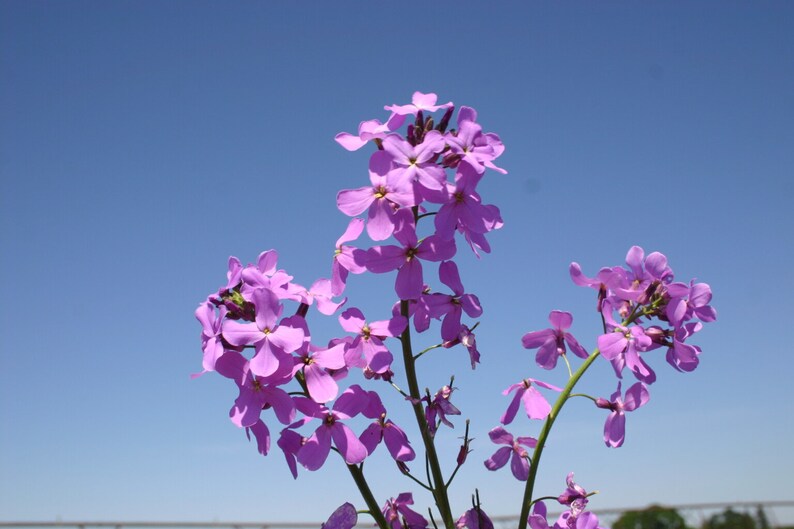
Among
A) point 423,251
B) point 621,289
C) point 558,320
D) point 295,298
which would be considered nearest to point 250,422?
point 295,298

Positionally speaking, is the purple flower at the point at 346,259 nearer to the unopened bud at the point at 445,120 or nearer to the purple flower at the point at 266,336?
the purple flower at the point at 266,336

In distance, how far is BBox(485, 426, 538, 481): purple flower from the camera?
6.16ft

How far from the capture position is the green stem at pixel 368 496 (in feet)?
5.24

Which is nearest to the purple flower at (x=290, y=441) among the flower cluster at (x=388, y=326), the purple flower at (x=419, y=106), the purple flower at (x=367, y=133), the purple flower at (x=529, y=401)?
the flower cluster at (x=388, y=326)

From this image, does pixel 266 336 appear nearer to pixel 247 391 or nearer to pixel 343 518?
pixel 247 391

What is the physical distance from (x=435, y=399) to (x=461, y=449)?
0.72 ft

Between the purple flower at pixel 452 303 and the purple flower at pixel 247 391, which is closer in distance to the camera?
the purple flower at pixel 247 391

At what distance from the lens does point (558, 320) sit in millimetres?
1849

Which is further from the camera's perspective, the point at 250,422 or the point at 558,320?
the point at 558,320

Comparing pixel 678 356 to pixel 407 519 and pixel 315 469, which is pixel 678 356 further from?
pixel 315 469

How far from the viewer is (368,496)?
1.61 meters

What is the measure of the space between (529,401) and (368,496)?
512 mm

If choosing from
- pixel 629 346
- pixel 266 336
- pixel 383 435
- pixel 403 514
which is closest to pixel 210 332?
pixel 266 336

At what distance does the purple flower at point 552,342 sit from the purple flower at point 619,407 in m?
0.15
